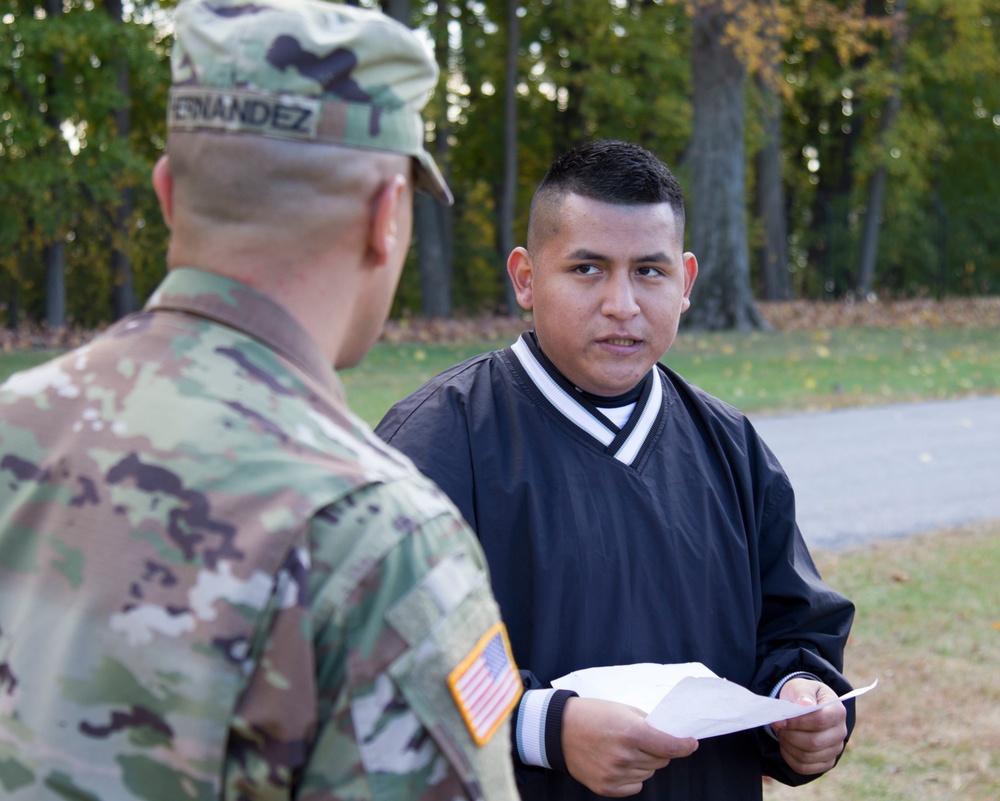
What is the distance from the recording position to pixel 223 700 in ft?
3.52

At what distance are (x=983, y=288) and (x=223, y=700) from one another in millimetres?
33442

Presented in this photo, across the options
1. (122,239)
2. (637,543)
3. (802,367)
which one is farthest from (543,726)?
(122,239)

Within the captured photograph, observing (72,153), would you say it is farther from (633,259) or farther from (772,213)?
(633,259)

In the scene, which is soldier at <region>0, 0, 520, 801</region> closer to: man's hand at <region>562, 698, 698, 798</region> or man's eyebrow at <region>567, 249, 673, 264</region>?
man's hand at <region>562, 698, 698, 798</region>

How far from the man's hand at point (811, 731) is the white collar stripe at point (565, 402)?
2.13 feet

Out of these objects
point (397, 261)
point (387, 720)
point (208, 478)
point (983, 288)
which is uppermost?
point (397, 261)

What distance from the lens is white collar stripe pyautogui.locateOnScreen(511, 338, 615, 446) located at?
240 cm

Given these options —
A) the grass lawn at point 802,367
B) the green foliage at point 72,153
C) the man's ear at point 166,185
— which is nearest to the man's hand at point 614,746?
the man's ear at point 166,185

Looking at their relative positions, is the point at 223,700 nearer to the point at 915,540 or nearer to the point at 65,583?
the point at 65,583

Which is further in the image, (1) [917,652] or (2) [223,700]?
(1) [917,652]

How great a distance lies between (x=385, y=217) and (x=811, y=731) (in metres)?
1.54

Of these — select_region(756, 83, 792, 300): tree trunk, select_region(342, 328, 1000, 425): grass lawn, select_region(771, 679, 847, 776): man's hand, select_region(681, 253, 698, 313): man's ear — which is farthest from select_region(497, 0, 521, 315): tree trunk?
select_region(771, 679, 847, 776): man's hand

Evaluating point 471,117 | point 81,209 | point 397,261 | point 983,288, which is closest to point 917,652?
point 397,261

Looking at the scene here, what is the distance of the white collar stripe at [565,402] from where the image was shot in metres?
2.40
